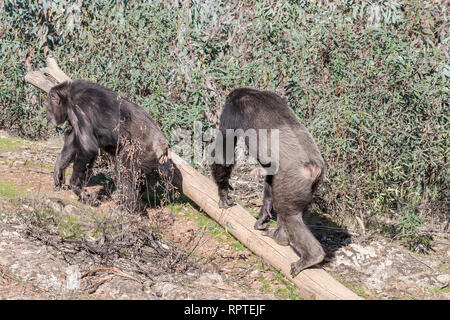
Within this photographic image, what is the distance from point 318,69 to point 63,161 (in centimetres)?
407

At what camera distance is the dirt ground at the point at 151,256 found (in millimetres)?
5766

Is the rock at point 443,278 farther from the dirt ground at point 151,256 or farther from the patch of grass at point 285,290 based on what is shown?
the patch of grass at point 285,290

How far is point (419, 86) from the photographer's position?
7762 mm

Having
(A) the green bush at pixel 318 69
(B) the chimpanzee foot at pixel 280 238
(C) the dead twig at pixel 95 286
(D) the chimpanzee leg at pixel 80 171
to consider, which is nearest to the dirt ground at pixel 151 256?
(C) the dead twig at pixel 95 286

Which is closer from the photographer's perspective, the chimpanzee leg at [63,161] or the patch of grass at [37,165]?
the chimpanzee leg at [63,161]

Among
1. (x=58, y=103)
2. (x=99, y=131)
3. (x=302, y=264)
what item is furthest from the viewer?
(x=58, y=103)

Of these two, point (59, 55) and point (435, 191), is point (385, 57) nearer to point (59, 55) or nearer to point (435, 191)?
point (435, 191)

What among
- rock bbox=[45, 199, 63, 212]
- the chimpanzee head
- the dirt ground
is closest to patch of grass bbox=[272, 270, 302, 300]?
the dirt ground

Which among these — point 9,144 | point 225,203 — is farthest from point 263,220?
point 9,144

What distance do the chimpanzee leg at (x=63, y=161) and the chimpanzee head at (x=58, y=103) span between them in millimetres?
426

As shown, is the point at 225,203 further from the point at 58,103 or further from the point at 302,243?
the point at 58,103

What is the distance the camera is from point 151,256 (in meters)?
6.80

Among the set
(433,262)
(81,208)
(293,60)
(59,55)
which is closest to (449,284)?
(433,262)
